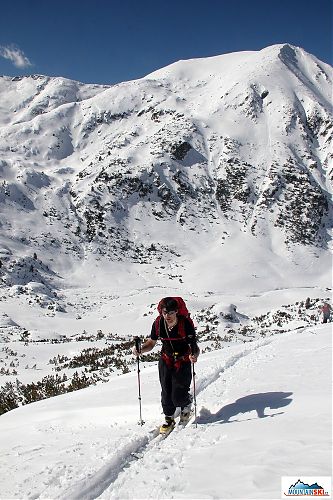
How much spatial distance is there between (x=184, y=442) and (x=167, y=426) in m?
0.74

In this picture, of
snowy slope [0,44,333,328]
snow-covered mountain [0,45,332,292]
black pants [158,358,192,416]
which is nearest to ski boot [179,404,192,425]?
black pants [158,358,192,416]

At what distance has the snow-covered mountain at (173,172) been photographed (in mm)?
53500

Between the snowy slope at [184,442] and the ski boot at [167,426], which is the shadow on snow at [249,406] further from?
the ski boot at [167,426]

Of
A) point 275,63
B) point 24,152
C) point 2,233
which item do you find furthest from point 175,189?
point 275,63

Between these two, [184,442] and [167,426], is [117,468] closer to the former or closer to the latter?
[184,442]

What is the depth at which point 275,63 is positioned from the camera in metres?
79.0

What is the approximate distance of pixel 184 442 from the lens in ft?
16.3

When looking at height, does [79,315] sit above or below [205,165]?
below

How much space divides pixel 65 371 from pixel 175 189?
159 feet

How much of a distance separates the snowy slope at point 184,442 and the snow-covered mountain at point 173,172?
121 feet

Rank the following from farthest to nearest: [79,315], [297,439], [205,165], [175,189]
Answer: [205,165] → [175,189] → [79,315] → [297,439]

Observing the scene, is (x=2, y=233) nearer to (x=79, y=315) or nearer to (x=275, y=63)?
(x=79, y=315)

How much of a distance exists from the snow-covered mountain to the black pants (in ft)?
125

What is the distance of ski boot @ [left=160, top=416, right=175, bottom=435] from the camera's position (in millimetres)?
5586
